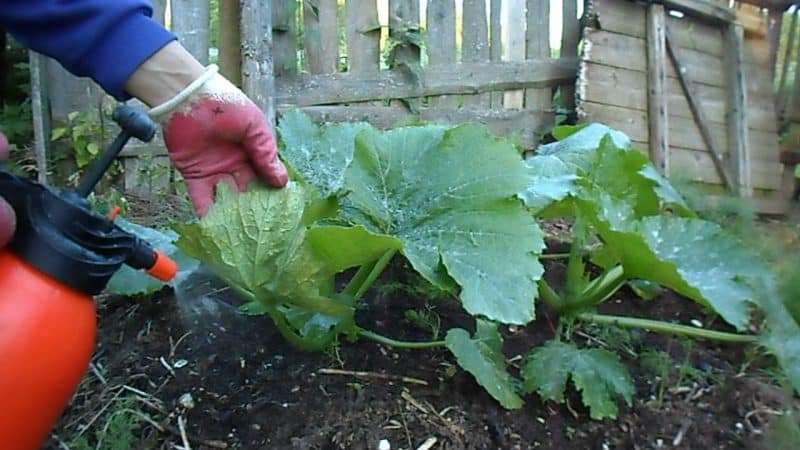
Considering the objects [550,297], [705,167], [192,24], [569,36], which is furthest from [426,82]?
[550,297]

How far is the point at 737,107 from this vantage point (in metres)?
4.44

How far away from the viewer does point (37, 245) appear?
2.86 ft

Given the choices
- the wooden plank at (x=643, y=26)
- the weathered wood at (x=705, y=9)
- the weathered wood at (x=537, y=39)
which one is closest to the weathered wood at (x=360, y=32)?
the weathered wood at (x=537, y=39)

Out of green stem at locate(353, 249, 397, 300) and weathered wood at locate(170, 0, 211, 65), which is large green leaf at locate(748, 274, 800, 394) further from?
weathered wood at locate(170, 0, 211, 65)

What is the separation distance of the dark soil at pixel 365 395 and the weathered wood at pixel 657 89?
281 centimetres

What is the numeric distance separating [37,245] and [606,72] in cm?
362

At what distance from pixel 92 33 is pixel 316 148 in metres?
0.52

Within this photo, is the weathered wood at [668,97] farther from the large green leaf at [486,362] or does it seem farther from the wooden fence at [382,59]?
the large green leaf at [486,362]

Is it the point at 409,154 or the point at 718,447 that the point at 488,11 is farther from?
the point at 718,447

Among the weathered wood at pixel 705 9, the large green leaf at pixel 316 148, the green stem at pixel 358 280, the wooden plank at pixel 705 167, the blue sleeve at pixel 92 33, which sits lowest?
the wooden plank at pixel 705 167

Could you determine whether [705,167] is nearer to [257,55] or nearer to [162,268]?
[257,55]

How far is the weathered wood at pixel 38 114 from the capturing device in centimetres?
294

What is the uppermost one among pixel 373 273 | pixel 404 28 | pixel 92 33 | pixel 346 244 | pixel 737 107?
pixel 92 33

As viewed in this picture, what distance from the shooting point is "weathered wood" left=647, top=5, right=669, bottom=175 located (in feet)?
13.5
